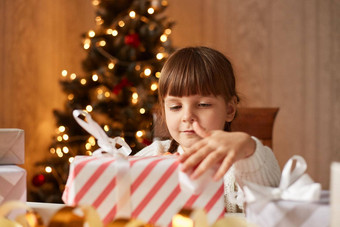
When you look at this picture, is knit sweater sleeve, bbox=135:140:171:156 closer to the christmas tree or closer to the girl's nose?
the girl's nose

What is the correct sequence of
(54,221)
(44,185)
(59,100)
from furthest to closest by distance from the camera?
(59,100) → (44,185) → (54,221)

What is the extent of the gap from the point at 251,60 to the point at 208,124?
264cm

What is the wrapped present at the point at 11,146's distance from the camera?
2.80 feet

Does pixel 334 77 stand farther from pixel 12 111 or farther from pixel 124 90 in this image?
pixel 12 111

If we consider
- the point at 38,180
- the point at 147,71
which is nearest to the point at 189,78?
the point at 147,71

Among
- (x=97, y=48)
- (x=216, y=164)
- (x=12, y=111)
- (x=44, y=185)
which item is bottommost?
(x=44, y=185)

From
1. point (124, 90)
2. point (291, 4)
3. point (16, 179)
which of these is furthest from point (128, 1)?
point (16, 179)

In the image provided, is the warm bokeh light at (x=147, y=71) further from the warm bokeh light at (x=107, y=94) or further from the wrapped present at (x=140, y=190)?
the wrapped present at (x=140, y=190)

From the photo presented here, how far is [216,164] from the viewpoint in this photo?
64cm

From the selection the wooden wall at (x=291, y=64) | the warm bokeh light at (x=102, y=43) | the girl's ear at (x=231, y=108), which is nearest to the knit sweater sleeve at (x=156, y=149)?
the girl's ear at (x=231, y=108)

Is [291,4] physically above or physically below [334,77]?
above

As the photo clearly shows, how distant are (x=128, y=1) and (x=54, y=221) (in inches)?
97.2

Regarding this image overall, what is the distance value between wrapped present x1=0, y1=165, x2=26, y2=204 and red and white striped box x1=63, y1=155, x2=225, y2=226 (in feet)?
0.69

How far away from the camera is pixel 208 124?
39.1 inches
